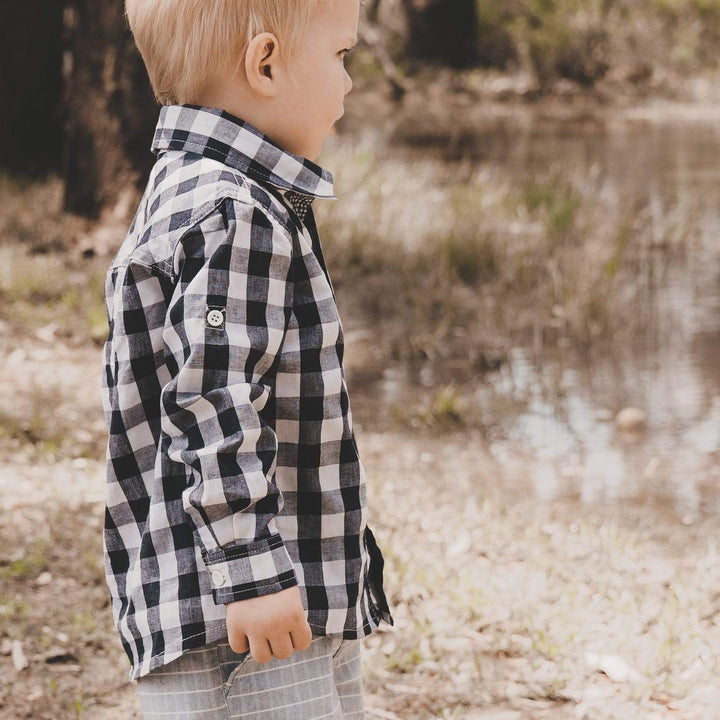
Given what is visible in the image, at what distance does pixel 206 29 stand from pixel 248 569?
2.27ft

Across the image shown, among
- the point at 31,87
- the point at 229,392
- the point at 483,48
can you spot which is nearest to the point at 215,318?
the point at 229,392

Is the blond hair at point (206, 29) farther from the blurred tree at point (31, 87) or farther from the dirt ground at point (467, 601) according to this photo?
the blurred tree at point (31, 87)

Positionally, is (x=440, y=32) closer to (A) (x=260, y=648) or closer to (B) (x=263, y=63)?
(B) (x=263, y=63)

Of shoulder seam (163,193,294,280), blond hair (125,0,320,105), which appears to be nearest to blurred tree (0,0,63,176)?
blond hair (125,0,320,105)

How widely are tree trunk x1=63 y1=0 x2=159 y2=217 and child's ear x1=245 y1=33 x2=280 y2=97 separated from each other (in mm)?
4281

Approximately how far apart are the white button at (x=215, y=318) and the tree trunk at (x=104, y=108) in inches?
176

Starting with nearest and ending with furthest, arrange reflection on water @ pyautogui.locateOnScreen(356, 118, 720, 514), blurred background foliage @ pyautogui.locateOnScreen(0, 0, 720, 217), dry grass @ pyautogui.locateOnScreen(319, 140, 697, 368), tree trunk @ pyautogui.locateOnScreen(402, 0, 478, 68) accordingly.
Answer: reflection on water @ pyautogui.locateOnScreen(356, 118, 720, 514) < dry grass @ pyautogui.locateOnScreen(319, 140, 697, 368) < blurred background foliage @ pyautogui.locateOnScreen(0, 0, 720, 217) < tree trunk @ pyautogui.locateOnScreen(402, 0, 478, 68)

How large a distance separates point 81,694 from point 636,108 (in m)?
14.0

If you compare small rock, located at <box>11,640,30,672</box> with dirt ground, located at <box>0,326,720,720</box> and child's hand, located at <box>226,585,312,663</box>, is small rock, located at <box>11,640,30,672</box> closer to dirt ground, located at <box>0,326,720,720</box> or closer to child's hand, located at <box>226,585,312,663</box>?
dirt ground, located at <box>0,326,720,720</box>

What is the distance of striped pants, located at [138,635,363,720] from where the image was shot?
150cm

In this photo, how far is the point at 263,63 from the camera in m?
1.53

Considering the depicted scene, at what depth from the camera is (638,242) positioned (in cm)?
682

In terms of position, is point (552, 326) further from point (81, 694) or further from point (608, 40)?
point (608, 40)

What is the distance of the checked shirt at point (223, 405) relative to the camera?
4.58ft
